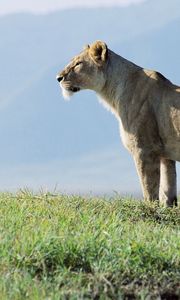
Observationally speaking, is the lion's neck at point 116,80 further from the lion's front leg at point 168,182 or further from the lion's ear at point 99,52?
the lion's front leg at point 168,182

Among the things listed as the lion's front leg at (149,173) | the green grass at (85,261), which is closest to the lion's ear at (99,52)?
the lion's front leg at (149,173)

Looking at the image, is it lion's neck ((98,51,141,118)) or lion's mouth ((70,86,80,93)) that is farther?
lion's mouth ((70,86,80,93))

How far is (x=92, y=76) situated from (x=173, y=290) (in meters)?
4.35

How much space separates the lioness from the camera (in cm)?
782

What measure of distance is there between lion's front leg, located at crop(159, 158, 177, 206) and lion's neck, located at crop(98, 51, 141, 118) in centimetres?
70

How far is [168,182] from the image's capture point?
27.1 feet

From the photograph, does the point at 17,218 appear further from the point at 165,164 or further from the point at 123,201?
the point at 165,164

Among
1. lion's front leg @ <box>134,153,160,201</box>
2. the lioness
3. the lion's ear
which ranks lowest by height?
lion's front leg @ <box>134,153,160,201</box>

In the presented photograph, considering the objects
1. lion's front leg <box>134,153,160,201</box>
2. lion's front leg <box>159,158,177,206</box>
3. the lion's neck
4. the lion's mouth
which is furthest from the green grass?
the lion's mouth

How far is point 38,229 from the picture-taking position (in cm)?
500

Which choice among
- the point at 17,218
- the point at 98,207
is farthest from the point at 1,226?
the point at 98,207

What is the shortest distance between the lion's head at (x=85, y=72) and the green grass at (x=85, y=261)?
2955 mm

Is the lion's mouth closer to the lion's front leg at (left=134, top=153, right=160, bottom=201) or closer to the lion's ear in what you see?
the lion's ear

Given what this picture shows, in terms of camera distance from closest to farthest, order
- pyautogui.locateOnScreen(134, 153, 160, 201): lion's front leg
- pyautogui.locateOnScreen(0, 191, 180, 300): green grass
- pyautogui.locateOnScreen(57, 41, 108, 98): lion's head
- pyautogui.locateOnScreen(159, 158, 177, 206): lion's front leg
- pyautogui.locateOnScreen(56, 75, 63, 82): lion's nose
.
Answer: pyautogui.locateOnScreen(0, 191, 180, 300): green grass < pyautogui.locateOnScreen(134, 153, 160, 201): lion's front leg < pyautogui.locateOnScreen(159, 158, 177, 206): lion's front leg < pyautogui.locateOnScreen(57, 41, 108, 98): lion's head < pyautogui.locateOnScreen(56, 75, 63, 82): lion's nose
